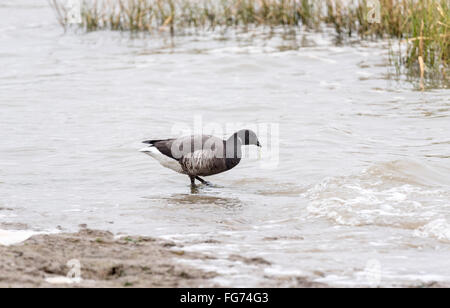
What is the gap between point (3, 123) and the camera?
11.9 m

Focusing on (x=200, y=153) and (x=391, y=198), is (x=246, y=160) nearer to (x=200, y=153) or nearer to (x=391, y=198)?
(x=200, y=153)

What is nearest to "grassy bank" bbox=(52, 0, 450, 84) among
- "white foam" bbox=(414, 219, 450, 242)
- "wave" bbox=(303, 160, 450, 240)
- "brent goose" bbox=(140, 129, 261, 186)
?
"wave" bbox=(303, 160, 450, 240)

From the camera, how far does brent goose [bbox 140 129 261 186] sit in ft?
27.8

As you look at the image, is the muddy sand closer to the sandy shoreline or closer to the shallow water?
the sandy shoreline

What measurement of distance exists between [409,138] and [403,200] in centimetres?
348

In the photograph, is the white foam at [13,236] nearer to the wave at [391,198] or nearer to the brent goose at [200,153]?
the brent goose at [200,153]

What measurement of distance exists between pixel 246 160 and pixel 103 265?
17.8 ft

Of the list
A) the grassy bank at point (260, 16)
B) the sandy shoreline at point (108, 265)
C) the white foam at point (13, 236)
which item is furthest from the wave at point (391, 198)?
the grassy bank at point (260, 16)

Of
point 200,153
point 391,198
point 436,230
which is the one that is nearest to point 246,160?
point 200,153

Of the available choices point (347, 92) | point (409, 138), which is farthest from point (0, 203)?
point (347, 92)

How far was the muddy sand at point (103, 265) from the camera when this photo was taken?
4.67 meters

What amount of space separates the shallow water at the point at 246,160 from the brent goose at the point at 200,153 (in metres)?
0.33

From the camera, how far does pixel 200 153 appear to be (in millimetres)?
8508
